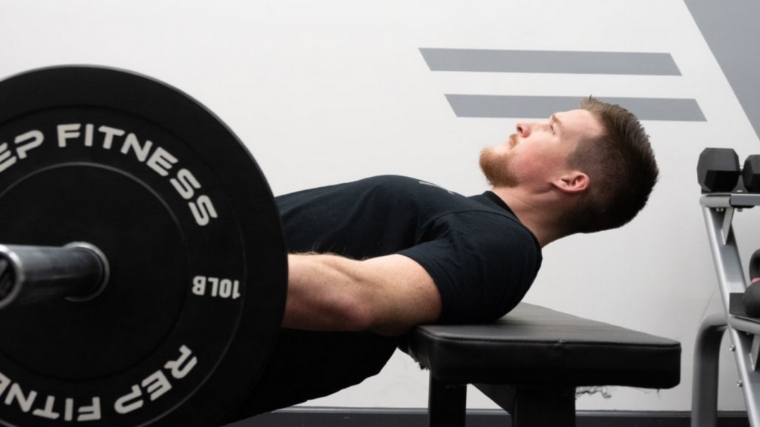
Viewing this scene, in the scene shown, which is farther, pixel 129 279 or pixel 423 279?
pixel 423 279

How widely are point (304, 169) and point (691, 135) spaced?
113 centimetres

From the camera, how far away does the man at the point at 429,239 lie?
0.94m

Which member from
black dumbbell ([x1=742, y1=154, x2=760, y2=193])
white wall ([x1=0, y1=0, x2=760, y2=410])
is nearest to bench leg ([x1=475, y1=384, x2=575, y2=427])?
black dumbbell ([x1=742, y1=154, x2=760, y2=193])

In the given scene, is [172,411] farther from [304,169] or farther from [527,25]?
[527,25]

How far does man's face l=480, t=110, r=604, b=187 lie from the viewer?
1375 mm

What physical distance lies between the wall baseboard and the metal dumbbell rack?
241mm

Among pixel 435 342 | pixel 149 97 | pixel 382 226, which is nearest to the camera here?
pixel 149 97

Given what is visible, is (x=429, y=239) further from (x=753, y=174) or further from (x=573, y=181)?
(x=753, y=174)

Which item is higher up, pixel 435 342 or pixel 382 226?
pixel 382 226

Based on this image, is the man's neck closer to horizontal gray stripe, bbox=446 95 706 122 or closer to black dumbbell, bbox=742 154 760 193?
black dumbbell, bbox=742 154 760 193

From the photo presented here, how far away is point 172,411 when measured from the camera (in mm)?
711

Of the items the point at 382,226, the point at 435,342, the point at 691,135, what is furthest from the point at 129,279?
the point at 691,135

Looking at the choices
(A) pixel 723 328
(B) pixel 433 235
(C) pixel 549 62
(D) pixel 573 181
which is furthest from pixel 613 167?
(C) pixel 549 62

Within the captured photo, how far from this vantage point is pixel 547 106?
7.58 ft
